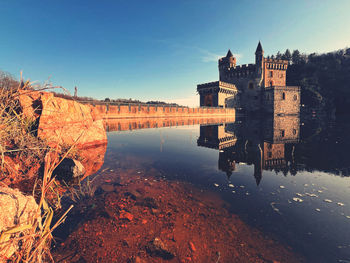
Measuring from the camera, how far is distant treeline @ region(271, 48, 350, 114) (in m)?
41.2

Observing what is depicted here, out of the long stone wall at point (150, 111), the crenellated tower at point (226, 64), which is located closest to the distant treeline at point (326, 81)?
the crenellated tower at point (226, 64)

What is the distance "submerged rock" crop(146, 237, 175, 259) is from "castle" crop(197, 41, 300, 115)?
36819 mm

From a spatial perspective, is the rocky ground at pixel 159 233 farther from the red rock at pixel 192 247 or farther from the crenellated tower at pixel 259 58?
the crenellated tower at pixel 259 58

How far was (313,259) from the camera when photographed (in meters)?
1.77

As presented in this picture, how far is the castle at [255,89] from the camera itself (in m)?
34.3

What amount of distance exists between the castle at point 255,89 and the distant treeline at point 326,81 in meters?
9.07

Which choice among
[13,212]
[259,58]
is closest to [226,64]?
[259,58]

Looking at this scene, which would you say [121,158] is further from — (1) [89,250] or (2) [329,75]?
(2) [329,75]

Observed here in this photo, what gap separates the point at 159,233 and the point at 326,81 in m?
65.4

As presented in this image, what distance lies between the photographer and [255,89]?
3869 cm

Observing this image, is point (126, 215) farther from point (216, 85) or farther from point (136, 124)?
point (216, 85)

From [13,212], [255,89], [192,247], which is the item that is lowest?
[192,247]

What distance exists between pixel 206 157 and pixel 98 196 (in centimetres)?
400

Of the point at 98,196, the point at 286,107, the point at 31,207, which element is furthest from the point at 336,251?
the point at 286,107
